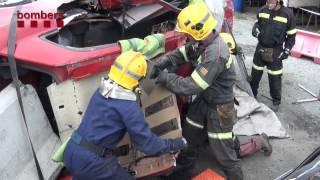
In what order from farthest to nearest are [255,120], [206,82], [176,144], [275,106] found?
1. [275,106]
2. [255,120]
3. [206,82]
4. [176,144]

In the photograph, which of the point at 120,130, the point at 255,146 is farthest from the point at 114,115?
the point at 255,146

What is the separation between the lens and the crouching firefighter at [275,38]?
17.1 ft

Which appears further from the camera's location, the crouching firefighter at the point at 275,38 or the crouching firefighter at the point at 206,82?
the crouching firefighter at the point at 275,38

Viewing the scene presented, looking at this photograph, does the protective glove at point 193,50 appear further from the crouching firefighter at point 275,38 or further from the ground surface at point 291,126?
the crouching firefighter at point 275,38

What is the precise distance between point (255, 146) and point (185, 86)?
56.7 inches

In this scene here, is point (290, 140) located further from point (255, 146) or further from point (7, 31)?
point (7, 31)

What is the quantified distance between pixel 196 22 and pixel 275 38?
2.39 meters

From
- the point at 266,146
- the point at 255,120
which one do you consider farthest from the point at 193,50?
the point at 255,120

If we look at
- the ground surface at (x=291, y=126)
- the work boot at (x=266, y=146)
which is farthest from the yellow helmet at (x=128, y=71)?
the work boot at (x=266, y=146)

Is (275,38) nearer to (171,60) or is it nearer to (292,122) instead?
(292,122)

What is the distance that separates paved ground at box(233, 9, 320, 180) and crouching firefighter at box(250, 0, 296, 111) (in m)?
0.32

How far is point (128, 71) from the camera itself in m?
2.79

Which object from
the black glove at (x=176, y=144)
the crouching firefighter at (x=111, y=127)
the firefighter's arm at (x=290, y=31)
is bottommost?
the firefighter's arm at (x=290, y=31)

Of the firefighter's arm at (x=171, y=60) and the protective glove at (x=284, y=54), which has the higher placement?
the firefighter's arm at (x=171, y=60)
